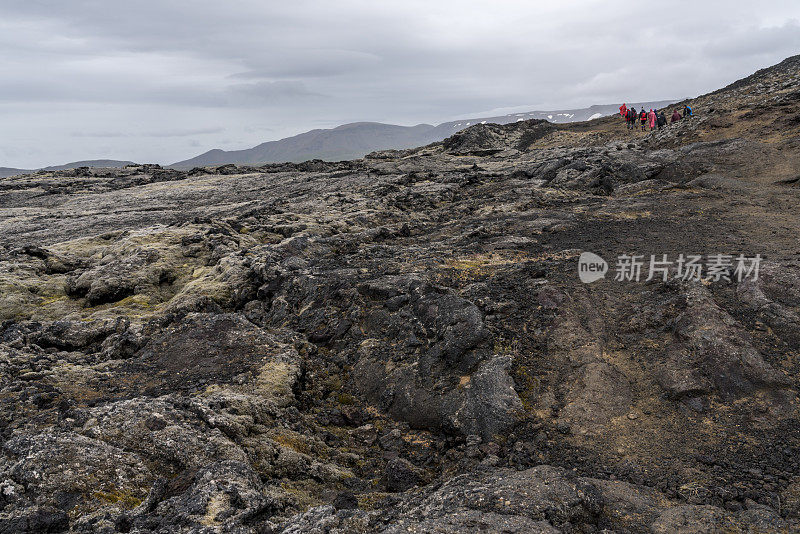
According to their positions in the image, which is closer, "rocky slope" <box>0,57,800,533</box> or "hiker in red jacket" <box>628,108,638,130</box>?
"rocky slope" <box>0,57,800,533</box>

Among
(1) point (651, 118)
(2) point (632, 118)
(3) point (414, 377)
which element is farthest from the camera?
(2) point (632, 118)

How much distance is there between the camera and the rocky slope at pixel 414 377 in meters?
6.80

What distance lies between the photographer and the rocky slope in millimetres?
6797

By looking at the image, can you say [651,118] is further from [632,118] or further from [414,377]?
[414,377]

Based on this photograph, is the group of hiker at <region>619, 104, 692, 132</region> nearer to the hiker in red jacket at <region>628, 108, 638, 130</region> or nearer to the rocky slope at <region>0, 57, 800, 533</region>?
the hiker in red jacket at <region>628, 108, 638, 130</region>

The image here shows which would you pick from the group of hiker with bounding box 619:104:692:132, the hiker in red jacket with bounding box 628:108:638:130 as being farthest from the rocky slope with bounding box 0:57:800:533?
the hiker in red jacket with bounding box 628:108:638:130

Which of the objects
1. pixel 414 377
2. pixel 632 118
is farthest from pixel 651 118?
pixel 414 377

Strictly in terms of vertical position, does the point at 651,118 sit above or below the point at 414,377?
above

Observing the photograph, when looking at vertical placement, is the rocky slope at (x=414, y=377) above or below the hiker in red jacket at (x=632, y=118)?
below

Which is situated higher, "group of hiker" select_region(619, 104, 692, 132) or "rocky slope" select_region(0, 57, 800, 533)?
"group of hiker" select_region(619, 104, 692, 132)

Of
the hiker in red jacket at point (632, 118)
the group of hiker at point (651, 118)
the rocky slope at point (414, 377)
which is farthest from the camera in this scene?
the hiker in red jacket at point (632, 118)

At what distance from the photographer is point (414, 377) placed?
38.8 ft

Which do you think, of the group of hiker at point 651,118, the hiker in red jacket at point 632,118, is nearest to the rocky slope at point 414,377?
the group of hiker at point 651,118

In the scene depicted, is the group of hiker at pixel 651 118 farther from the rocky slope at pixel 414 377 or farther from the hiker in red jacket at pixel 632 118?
the rocky slope at pixel 414 377
